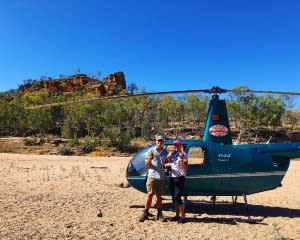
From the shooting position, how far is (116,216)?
8469 millimetres

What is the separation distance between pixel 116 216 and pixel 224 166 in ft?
8.76

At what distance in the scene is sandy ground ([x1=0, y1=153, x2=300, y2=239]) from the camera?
7094 mm

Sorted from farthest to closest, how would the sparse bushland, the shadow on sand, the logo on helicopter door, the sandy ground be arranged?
the sparse bushland < the logo on helicopter door < the shadow on sand < the sandy ground

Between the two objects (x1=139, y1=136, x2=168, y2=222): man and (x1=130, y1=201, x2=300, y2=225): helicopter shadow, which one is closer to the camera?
(x1=139, y1=136, x2=168, y2=222): man

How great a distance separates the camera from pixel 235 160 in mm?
9070

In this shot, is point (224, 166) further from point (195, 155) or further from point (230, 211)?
point (230, 211)

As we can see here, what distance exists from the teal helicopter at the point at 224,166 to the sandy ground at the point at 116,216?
2.14ft

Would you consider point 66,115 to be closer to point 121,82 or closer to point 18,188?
point 18,188

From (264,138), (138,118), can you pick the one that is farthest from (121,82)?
(264,138)

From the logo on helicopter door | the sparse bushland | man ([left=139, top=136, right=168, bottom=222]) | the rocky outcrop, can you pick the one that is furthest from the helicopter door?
the rocky outcrop

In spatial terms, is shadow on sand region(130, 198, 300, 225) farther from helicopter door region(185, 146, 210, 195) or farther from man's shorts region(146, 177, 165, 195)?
man's shorts region(146, 177, 165, 195)

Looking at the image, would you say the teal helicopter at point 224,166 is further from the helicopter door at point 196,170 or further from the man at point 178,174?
the man at point 178,174

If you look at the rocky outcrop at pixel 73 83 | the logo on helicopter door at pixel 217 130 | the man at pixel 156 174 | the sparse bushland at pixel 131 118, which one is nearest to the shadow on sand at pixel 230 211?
the man at pixel 156 174

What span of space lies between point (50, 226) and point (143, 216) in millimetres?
1871
